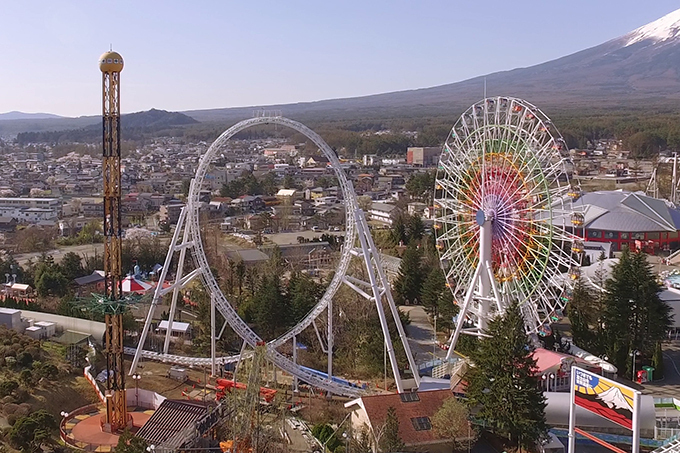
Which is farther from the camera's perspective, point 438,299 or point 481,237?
point 438,299

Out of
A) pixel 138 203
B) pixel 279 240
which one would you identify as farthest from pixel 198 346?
pixel 138 203

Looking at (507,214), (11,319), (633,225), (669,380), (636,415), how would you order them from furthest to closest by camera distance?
(633,225) → (11,319) → (507,214) → (669,380) → (636,415)

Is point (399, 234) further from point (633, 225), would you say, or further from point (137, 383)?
point (137, 383)

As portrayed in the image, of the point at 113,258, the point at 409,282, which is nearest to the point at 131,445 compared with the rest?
the point at 113,258

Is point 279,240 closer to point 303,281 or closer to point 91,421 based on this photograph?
point 303,281

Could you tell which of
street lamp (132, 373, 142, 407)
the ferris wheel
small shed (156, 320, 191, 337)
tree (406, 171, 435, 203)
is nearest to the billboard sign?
the ferris wheel

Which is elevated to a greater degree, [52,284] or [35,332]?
[52,284]

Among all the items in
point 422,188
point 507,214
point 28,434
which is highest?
point 507,214
